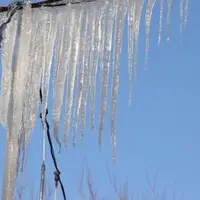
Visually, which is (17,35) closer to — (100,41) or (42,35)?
(42,35)

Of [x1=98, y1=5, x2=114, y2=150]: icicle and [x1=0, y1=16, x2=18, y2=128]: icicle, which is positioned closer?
[x1=98, y1=5, x2=114, y2=150]: icicle

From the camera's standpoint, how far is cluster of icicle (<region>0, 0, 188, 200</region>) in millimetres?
3957

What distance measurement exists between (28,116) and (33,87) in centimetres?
21

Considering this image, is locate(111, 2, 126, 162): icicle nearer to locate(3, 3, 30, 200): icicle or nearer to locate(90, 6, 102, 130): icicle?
locate(90, 6, 102, 130): icicle

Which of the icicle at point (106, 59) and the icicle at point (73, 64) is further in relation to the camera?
the icicle at point (73, 64)

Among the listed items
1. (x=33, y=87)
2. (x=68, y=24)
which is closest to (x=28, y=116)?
(x=33, y=87)

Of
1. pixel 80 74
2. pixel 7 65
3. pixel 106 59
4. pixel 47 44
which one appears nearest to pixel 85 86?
pixel 80 74

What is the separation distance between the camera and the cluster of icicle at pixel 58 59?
3957 millimetres

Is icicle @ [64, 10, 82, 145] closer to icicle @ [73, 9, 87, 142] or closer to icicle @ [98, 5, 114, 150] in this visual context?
icicle @ [73, 9, 87, 142]

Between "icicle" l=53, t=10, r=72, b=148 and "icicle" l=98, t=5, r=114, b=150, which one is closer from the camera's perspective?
"icicle" l=98, t=5, r=114, b=150

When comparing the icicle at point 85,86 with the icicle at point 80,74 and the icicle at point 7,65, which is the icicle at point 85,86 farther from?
the icicle at point 7,65

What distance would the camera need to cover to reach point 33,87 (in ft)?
13.6

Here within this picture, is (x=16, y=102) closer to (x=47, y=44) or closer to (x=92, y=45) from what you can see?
(x=47, y=44)

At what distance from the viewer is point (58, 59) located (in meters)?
4.16
